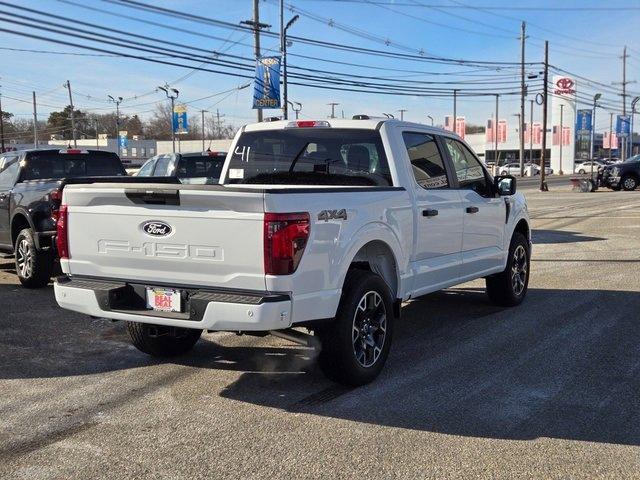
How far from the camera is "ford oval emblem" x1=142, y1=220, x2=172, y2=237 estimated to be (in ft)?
14.6

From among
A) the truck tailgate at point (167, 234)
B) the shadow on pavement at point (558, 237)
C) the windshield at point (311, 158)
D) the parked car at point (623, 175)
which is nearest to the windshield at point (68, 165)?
the windshield at point (311, 158)

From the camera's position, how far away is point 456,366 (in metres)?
5.46

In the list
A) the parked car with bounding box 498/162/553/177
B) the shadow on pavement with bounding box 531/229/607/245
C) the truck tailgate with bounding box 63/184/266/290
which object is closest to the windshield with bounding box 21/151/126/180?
the truck tailgate with bounding box 63/184/266/290

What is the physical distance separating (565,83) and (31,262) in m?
74.9

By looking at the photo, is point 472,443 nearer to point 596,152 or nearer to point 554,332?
point 554,332

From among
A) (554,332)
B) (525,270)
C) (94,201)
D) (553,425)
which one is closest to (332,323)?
(553,425)

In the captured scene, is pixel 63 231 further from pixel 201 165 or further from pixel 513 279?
pixel 201 165

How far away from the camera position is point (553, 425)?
425 centimetres

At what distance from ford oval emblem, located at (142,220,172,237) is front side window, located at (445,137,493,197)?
320 cm

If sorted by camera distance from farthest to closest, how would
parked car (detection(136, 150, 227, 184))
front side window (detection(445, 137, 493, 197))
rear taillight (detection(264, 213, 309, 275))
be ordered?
parked car (detection(136, 150, 227, 184)) < front side window (detection(445, 137, 493, 197)) < rear taillight (detection(264, 213, 309, 275))

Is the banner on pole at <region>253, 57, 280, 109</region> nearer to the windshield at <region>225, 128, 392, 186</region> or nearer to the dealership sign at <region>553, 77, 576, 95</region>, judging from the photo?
the windshield at <region>225, 128, 392, 186</region>

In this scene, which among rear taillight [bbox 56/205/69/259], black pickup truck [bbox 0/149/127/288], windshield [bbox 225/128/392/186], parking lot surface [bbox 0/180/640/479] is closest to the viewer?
parking lot surface [bbox 0/180/640/479]

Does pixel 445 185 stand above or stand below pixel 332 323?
above

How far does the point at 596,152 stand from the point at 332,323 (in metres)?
127
